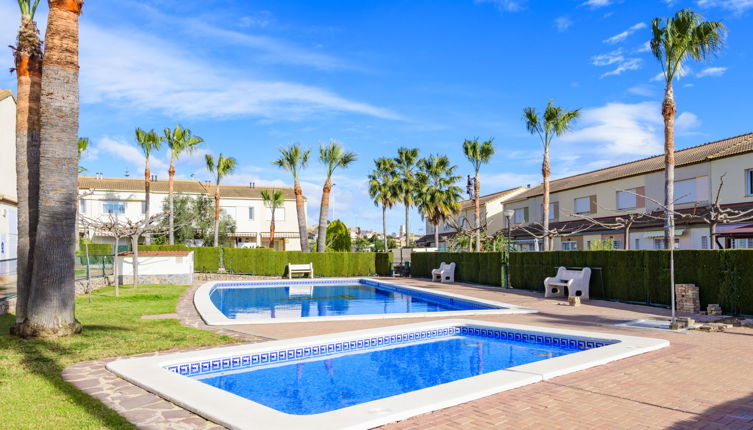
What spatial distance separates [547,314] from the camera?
1389 cm

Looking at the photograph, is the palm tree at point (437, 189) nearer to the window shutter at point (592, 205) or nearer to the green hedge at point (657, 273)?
the window shutter at point (592, 205)

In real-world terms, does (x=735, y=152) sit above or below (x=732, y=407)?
above

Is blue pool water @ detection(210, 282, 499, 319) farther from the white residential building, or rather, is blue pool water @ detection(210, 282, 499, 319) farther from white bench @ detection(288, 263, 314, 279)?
the white residential building

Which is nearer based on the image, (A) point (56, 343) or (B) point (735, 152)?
(A) point (56, 343)

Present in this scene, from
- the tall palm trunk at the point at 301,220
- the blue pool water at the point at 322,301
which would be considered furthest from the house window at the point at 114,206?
the blue pool water at the point at 322,301

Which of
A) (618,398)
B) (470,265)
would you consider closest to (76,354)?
(618,398)

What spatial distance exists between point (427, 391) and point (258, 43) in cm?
1390

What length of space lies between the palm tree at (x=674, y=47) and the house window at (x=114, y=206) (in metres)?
46.3

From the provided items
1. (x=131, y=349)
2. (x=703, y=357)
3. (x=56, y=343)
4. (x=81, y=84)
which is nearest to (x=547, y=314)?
Answer: (x=703, y=357)

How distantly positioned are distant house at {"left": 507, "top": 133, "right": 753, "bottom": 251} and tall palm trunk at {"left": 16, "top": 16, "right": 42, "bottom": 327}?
55.7 feet

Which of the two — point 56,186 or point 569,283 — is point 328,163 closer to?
point 569,283

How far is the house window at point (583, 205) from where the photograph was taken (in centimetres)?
3684

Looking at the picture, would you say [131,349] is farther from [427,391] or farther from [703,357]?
[703,357]

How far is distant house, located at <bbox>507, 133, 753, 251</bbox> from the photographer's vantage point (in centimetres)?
2486
